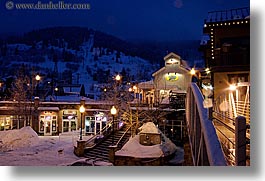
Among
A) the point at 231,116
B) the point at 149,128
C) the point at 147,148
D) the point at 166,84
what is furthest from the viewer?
the point at 149,128

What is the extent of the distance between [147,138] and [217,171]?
3572 millimetres

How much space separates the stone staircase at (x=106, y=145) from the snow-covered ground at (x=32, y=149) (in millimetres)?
352

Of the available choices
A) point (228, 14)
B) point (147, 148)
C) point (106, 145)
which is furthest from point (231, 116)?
point (106, 145)

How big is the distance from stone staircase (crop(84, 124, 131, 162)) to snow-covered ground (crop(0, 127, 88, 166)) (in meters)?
0.35

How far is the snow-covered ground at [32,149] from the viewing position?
3.99 m

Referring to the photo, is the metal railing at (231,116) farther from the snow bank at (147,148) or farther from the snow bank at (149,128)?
the snow bank at (149,128)

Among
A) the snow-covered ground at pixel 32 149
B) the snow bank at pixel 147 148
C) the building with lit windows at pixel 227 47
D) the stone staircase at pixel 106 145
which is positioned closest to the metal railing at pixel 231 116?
the building with lit windows at pixel 227 47

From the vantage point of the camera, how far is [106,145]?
6.73m

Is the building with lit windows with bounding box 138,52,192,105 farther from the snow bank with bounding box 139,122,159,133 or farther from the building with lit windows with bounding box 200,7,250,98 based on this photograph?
the snow bank with bounding box 139,122,159,133

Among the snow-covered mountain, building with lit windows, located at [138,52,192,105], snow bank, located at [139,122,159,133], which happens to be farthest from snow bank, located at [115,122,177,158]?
the snow-covered mountain

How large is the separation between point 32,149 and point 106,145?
5.96 feet

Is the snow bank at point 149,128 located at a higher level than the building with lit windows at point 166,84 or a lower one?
lower

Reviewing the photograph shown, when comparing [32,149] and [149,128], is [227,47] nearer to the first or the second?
[149,128]

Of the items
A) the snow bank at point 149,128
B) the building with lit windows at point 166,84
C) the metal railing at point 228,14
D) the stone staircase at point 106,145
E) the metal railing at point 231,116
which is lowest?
the stone staircase at point 106,145
